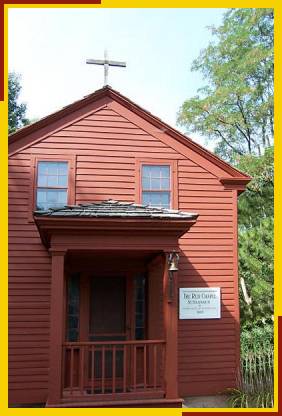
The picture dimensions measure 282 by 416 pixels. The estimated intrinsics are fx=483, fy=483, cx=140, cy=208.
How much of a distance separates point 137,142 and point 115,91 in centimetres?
131

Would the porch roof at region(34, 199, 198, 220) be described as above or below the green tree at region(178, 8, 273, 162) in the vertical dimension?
below

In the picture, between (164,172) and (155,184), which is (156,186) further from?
(164,172)

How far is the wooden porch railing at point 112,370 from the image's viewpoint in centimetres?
819

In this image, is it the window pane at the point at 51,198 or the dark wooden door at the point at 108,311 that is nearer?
the dark wooden door at the point at 108,311

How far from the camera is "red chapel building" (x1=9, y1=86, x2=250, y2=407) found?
1026 centimetres

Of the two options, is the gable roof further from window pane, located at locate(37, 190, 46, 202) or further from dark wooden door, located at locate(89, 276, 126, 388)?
dark wooden door, located at locate(89, 276, 126, 388)

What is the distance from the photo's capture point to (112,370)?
9.14 metres

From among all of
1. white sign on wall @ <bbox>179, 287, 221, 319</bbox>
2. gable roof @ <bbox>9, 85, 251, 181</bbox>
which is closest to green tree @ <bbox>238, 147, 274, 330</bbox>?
gable roof @ <bbox>9, 85, 251, 181</bbox>

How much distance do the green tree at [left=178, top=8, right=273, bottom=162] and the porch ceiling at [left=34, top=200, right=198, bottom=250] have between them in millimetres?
13853

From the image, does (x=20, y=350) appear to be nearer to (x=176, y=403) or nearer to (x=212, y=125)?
(x=176, y=403)

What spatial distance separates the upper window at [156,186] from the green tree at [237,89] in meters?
10.9

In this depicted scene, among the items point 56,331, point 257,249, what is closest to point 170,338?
point 56,331

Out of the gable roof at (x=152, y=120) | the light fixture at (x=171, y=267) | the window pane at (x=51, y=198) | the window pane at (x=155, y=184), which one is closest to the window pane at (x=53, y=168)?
the window pane at (x=51, y=198)

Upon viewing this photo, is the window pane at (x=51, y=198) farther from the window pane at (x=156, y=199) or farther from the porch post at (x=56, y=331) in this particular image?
the porch post at (x=56, y=331)
